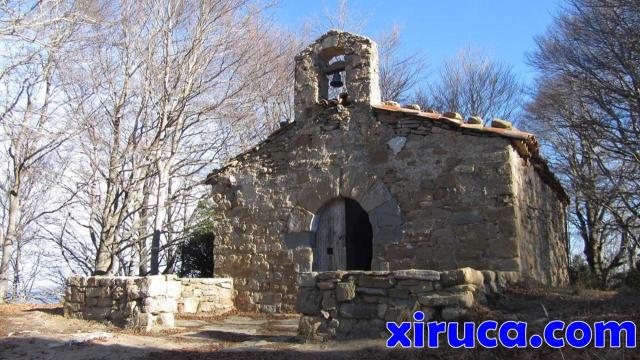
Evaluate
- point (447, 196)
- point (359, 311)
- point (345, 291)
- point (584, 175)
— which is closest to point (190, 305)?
point (345, 291)

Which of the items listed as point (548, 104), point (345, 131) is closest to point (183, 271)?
point (345, 131)

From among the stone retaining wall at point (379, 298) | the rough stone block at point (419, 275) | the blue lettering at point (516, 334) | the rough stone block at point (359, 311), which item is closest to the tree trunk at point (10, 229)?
the stone retaining wall at point (379, 298)

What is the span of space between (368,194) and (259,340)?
11.2 ft

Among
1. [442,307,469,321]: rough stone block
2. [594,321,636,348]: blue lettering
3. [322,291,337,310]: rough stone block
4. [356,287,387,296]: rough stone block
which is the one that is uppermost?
[356,287,387,296]: rough stone block

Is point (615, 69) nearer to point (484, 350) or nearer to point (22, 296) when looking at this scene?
point (484, 350)

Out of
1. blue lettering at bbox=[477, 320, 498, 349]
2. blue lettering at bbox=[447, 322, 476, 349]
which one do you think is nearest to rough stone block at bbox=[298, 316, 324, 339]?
blue lettering at bbox=[447, 322, 476, 349]

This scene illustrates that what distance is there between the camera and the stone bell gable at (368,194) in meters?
7.87

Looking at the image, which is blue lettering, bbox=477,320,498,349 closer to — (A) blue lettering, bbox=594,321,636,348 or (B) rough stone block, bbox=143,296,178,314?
(A) blue lettering, bbox=594,321,636,348

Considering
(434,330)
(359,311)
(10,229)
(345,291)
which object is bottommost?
(434,330)

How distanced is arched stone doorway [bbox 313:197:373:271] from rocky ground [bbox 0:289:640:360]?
5.32ft

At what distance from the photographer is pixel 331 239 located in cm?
933

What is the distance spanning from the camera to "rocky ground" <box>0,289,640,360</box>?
469cm

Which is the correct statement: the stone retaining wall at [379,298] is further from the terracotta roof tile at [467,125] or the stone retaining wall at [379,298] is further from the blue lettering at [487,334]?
the terracotta roof tile at [467,125]

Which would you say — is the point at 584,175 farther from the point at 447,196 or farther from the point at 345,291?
the point at 345,291
